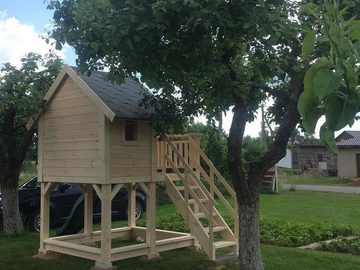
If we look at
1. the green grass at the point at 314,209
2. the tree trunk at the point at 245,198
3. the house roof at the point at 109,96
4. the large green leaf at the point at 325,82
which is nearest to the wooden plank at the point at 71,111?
the house roof at the point at 109,96

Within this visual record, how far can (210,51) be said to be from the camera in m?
6.07

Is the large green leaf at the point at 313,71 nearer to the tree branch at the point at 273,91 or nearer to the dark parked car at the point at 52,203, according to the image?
the tree branch at the point at 273,91

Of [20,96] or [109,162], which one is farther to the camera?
[20,96]

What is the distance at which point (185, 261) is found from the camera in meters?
9.50

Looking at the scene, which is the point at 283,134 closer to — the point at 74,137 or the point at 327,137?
the point at 74,137

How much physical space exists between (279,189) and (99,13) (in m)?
21.5

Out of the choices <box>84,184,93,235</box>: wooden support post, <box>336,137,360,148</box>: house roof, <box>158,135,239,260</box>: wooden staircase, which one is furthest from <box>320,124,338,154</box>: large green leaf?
<box>336,137,360,148</box>: house roof

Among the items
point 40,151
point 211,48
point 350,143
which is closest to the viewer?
point 211,48

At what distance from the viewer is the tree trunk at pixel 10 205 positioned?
1222cm

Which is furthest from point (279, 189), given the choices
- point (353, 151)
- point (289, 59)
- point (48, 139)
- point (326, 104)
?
point (326, 104)

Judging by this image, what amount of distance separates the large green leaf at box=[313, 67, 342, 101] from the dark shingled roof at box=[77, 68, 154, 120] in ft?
26.2

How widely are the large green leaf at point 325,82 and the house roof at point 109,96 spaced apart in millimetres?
7745

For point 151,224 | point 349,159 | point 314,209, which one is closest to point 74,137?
point 151,224

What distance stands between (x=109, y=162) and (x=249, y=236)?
121 inches
